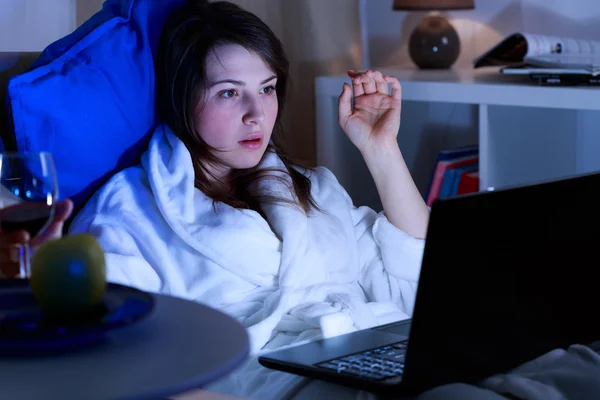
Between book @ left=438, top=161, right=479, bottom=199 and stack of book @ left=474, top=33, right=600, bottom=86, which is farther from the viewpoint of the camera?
book @ left=438, top=161, right=479, bottom=199

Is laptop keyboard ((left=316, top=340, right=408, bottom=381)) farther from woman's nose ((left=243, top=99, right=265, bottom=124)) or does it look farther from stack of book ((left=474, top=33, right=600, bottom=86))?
stack of book ((left=474, top=33, right=600, bottom=86))

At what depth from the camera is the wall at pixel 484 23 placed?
8.77 feet

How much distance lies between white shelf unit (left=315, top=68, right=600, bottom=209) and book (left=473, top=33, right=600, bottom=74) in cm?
5

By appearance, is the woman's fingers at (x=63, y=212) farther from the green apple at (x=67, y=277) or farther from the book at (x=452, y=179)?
the book at (x=452, y=179)

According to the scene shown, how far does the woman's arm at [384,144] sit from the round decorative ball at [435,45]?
942mm

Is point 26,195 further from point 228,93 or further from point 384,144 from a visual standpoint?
point 384,144

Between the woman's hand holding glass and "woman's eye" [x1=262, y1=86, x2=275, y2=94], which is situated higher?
"woman's eye" [x1=262, y1=86, x2=275, y2=94]

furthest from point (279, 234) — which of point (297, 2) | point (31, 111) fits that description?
point (297, 2)

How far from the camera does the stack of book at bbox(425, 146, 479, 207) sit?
2348 mm

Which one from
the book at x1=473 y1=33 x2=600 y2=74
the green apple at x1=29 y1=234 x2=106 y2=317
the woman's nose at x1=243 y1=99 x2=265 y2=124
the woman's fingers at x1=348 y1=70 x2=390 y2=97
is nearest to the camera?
the green apple at x1=29 y1=234 x2=106 y2=317

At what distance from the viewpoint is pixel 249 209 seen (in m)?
1.57

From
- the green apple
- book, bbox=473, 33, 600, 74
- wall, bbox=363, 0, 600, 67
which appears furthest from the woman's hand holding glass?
wall, bbox=363, 0, 600, 67

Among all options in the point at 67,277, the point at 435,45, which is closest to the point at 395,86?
the point at 435,45

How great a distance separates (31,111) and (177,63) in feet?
0.90
